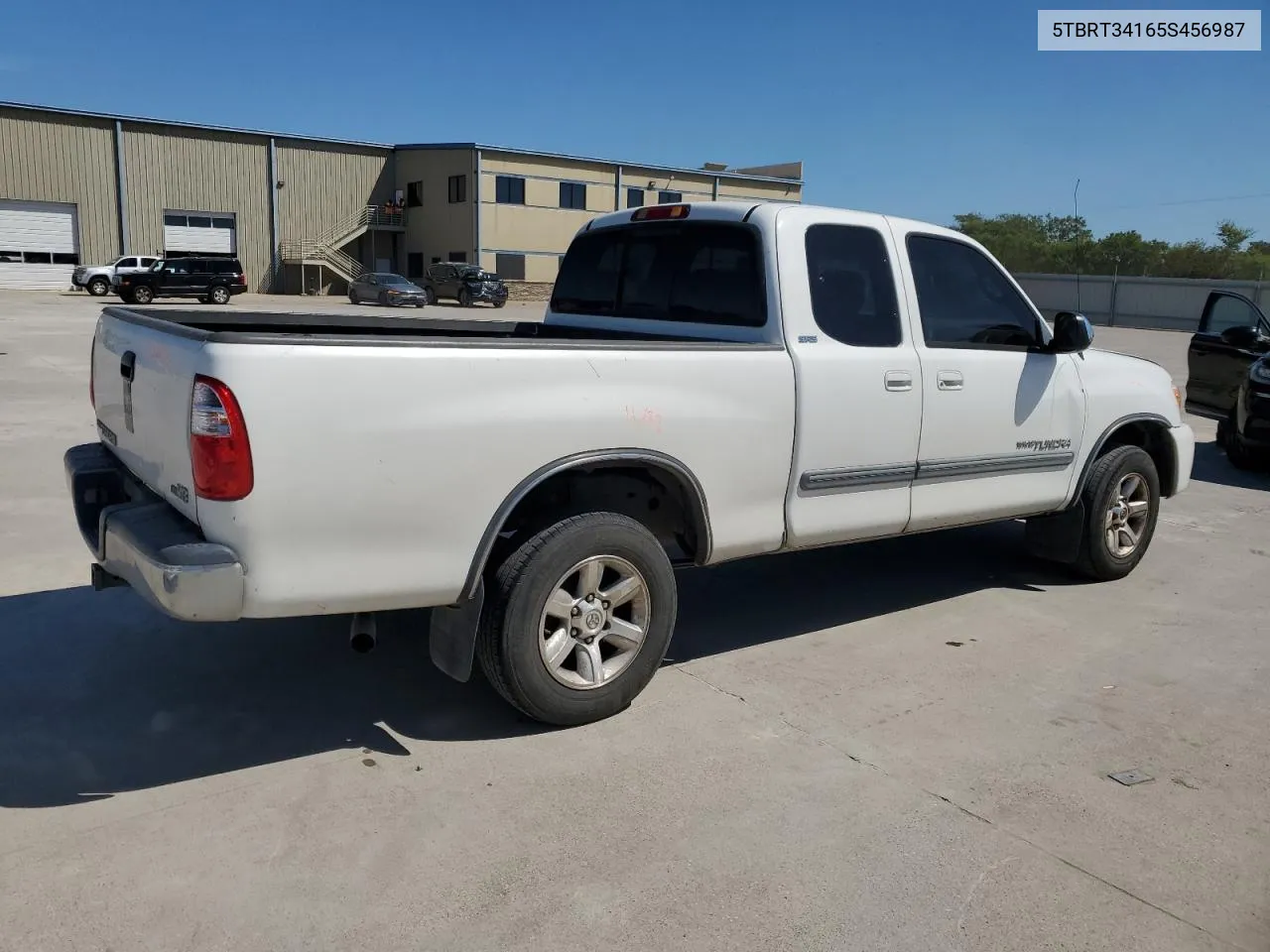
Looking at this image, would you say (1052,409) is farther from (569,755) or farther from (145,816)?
(145,816)

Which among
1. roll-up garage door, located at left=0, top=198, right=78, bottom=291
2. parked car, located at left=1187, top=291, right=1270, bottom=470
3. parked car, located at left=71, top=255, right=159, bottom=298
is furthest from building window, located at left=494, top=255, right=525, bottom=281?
parked car, located at left=1187, top=291, right=1270, bottom=470

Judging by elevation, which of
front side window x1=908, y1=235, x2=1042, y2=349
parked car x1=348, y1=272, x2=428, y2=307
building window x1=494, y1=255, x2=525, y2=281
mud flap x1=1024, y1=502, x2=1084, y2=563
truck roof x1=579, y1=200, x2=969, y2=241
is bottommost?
mud flap x1=1024, y1=502, x2=1084, y2=563

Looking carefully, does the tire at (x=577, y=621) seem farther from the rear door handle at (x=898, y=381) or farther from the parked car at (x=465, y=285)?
the parked car at (x=465, y=285)

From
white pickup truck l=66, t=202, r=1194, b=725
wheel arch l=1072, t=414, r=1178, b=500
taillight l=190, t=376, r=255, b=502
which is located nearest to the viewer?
taillight l=190, t=376, r=255, b=502

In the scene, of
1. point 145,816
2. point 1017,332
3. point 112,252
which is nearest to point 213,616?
point 145,816

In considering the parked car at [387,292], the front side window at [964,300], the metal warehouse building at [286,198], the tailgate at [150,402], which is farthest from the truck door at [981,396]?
the metal warehouse building at [286,198]

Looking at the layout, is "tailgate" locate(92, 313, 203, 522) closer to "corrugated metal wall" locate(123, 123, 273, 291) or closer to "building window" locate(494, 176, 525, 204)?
"building window" locate(494, 176, 525, 204)

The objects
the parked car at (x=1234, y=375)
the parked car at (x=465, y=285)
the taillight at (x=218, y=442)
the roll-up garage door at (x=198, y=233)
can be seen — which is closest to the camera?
the taillight at (x=218, y=442)

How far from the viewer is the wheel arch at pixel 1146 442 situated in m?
5.94

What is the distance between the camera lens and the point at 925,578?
20.6 ft

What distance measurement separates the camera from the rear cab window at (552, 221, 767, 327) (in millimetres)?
4676

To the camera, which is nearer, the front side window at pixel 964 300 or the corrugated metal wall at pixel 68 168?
the front side window at pixel 964 300

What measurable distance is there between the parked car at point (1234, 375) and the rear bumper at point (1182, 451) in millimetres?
3594

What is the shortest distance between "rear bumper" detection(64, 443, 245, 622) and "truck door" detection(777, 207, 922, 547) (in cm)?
228
